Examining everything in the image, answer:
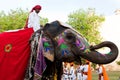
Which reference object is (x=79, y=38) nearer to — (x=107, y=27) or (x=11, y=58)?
(x=11, y=58)

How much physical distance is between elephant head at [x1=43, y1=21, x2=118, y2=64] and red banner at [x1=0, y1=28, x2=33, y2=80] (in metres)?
0.39

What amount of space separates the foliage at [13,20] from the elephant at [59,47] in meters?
43.0

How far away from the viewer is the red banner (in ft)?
21.0

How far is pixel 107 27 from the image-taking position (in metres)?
87.8

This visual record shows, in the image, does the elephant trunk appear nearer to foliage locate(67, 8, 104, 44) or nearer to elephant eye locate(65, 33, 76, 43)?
elephant eye locate(65, 33, 76, 43)

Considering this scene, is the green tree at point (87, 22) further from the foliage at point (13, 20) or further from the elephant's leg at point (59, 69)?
the elephant's leg at point (59, 69)

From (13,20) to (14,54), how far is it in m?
47.1

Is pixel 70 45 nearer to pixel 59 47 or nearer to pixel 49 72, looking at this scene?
pixel 59 47

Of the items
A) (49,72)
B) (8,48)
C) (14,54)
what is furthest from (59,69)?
(8,48)

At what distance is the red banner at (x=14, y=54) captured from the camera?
641 cm

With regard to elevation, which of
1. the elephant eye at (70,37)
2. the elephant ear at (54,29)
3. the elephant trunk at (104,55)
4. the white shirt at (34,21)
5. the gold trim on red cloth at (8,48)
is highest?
the white shirt at (34,21)

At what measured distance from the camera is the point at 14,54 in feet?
21.3

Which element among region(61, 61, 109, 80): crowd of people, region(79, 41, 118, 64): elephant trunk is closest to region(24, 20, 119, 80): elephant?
region(79, 41, 118, 64): elephant trunk

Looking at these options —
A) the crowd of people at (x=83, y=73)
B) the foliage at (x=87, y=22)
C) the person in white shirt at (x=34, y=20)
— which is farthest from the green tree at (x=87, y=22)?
the person in white shirt at (x=34, y=20)
